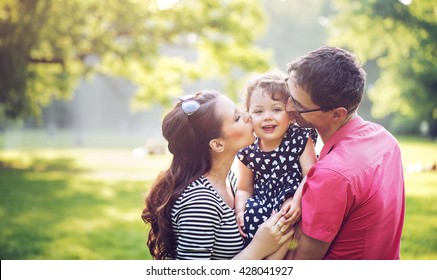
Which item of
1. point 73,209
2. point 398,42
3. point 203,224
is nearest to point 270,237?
point 203,224

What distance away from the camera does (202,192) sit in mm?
1513

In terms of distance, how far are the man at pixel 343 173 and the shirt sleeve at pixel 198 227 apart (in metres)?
0.27

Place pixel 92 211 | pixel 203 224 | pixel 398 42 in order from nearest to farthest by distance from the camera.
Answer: pixel 203 224 < pixel 92 211 < pixel 398 42

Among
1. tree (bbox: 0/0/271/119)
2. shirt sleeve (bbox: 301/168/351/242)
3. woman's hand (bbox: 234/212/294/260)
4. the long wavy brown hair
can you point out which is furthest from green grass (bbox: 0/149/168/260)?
tree (bbox: 0/0/271/119)

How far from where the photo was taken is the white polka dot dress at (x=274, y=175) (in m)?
1.60

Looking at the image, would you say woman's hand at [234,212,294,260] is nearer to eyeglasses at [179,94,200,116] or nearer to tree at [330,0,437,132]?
eyeglasses at [179,94,200,116]

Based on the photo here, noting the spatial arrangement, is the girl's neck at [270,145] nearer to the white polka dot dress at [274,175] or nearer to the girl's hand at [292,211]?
the white polka dot dress at [274,175]

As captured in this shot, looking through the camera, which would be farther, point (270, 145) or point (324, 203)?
point (270, 145)

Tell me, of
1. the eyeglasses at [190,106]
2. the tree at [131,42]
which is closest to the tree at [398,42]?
the tree at [131,42]

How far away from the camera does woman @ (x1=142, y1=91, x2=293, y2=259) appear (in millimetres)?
1491

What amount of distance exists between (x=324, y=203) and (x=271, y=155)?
0.34 m

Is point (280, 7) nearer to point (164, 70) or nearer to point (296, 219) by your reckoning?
point (164, 70)

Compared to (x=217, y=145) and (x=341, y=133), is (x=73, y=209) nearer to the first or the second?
(x=217, y=145)
